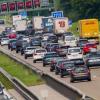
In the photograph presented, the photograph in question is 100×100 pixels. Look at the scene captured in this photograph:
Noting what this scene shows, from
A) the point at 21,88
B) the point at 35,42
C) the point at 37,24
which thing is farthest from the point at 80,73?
the point at 37,24

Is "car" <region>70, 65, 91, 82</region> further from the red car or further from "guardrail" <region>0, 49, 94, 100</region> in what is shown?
the red car

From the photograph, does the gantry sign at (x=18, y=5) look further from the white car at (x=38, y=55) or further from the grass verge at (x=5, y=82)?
the grass verge at (x=5, y=82)

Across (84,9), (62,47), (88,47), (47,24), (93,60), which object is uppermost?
(84,9)

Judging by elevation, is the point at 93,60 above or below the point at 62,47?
above

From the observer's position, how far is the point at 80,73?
3944 centimetres

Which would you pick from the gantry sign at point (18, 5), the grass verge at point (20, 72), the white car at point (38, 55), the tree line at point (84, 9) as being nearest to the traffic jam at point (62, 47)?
the white car at point (38, 55)

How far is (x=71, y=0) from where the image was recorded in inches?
4995

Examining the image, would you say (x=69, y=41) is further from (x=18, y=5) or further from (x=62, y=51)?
(x=18, y=5)

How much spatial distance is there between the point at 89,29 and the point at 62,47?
50.7 ft

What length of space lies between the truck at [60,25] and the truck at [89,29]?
1284 centimetres

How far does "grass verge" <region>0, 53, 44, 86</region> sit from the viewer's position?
146 feet

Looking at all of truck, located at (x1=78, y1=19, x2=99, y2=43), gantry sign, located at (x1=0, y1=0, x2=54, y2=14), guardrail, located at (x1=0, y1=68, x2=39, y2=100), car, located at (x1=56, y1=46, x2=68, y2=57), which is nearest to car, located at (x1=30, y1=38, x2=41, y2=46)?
truck, located at (x1=78, y1=19, x2=99, y2=43)

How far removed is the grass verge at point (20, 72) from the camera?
44469mm

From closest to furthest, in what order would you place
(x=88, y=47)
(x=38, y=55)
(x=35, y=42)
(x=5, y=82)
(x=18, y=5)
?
(x=5, y=82) → (x=38, y=55) → (x=88, y=47) → (x=35, y=42) → (x=18, y=5)
